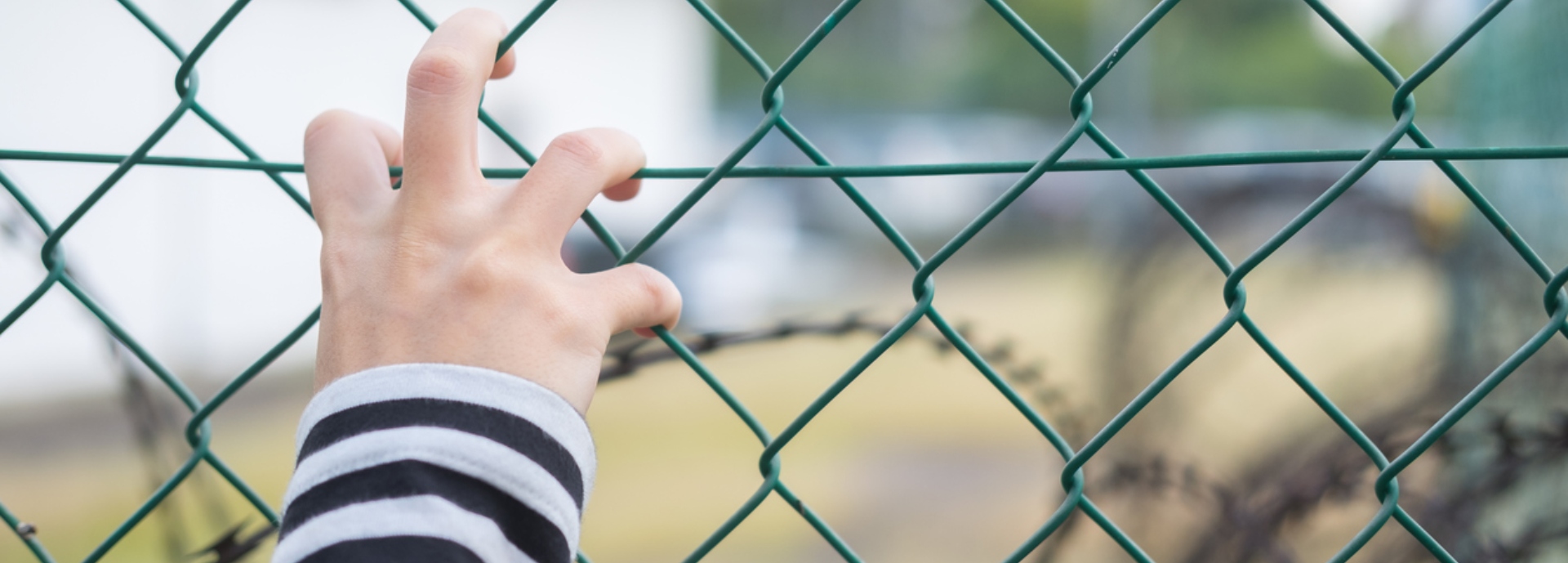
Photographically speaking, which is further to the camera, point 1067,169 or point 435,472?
point 1067,169

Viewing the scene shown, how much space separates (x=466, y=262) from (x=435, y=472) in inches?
4.8

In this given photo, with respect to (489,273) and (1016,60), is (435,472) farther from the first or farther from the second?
(1016,60)

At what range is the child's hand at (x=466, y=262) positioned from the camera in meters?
0.57

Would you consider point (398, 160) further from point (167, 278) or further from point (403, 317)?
point (167, 278)

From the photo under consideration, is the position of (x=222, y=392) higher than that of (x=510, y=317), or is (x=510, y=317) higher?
(x=222, y=392)

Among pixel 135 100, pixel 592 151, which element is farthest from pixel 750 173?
pixel 135 100

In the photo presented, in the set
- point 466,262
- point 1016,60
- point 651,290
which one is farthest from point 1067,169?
point 1016,60

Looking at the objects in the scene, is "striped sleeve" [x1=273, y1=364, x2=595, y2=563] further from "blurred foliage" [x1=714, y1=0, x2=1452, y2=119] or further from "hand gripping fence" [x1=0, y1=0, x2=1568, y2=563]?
"blurred foliage" [x1=714, y1=0, x2=1452, y2=119]

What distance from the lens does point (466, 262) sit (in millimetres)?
578

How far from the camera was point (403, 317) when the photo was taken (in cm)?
58

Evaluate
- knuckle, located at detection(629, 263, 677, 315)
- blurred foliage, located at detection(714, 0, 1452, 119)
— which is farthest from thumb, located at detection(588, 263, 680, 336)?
blurred foliage, located at detection(714, 0, 1452, 119)

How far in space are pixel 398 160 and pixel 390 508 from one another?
1.03 feet

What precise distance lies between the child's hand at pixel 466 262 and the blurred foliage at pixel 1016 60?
1688cm

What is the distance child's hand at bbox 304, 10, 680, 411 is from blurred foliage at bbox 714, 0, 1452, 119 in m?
16.9
